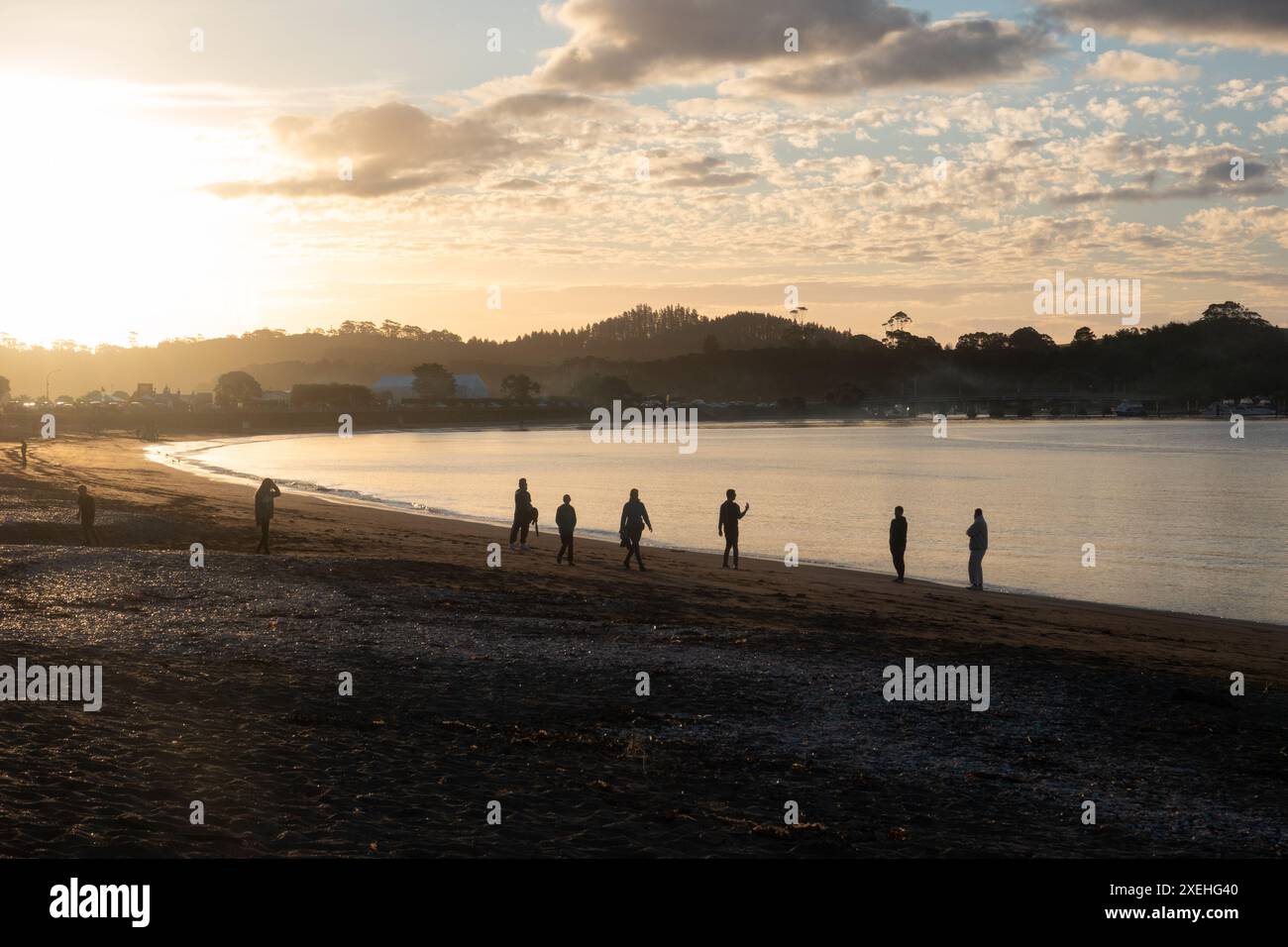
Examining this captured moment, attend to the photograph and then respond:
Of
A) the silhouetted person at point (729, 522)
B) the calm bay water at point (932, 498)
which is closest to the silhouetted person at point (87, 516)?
the calm bay water at point (932, 498)

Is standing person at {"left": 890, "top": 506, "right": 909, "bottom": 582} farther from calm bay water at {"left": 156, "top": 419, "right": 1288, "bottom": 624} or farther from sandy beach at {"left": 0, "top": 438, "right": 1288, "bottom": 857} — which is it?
sandy beach at {"left": 0, "top": 438, "right": 1288, "bottom": 857}

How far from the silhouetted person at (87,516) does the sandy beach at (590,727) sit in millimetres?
4358

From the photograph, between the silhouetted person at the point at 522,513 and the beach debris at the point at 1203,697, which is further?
the silhouetted person at the point at 522,513

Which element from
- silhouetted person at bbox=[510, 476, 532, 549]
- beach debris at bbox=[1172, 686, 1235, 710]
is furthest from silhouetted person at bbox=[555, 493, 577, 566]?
beach debris at bbox=[1172, 686, 1235, 710]

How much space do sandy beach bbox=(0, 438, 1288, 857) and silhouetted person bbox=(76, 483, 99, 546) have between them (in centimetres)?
436

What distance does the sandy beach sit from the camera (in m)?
8.38

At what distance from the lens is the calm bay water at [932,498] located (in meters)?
35.0

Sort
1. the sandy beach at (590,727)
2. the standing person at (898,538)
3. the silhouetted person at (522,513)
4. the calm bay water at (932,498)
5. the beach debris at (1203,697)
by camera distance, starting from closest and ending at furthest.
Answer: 1. the sandy beach at (590,727)
2. the beach debris at (1203,697)
3. the standing person at (898,538)
4. the silhouetted person at (522,513)
5. the calm bay water at (932,498)

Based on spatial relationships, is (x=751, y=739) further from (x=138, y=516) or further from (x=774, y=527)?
(x=774, y=527)

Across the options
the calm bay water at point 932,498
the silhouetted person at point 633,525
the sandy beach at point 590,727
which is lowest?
the calm bay water at point 932,498

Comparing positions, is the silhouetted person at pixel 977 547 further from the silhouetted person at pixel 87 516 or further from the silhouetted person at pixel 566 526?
the silhouetted person at pixel 87 516

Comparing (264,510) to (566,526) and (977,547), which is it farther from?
(977,547)
